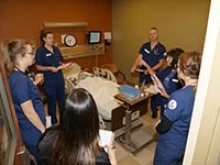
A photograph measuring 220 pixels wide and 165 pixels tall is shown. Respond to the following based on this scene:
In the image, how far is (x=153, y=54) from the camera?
2930 mm

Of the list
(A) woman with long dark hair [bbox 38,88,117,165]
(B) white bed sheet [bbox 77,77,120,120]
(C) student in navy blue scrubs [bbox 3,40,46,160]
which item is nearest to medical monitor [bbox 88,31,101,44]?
(B) white bed sheet [bbox 77,77,120,120]

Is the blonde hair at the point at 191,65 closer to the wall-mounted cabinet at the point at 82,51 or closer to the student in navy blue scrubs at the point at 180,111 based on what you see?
the student in navy blue scrubs at the point at 180,111

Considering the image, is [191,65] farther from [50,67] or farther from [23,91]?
[50,67]

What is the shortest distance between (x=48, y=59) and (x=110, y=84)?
1.06m

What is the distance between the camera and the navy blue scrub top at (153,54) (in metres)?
2.90

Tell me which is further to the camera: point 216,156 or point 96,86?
point 96,86

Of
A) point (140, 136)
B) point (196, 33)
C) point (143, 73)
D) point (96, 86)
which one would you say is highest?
point (196, 33)

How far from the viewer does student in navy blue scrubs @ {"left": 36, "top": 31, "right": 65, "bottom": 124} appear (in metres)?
2.48

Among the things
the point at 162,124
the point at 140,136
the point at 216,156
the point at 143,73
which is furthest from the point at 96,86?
the point at 216,156

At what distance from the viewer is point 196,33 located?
9.81ft

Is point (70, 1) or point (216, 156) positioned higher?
point (70, 1)

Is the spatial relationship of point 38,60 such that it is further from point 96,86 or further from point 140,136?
point 140,136

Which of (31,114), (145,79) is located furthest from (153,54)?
(31,114)

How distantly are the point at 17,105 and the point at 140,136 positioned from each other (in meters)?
1.84
